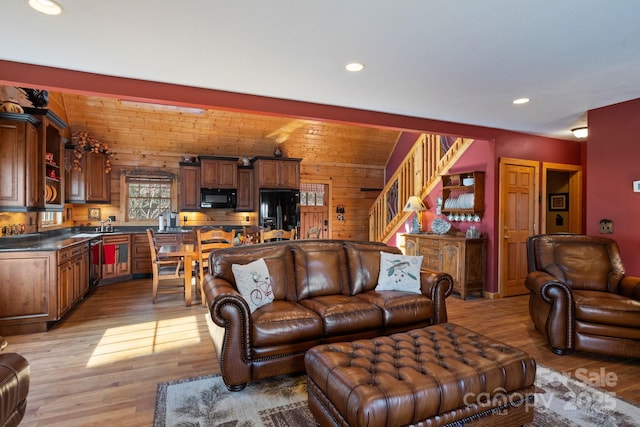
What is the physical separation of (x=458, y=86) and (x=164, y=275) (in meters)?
4.28

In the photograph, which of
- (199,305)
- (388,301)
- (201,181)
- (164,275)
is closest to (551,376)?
(388,301)

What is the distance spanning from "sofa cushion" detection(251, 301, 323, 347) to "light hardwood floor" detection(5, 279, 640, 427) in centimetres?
64

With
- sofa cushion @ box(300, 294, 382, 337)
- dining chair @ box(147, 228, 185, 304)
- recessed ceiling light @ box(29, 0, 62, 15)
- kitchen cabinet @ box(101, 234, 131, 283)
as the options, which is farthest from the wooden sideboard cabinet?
kitchen cabinet @ box(101, 234, 131, 283)

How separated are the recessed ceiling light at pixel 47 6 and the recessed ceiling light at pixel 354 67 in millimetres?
2032

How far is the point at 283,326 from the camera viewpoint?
8.25ft

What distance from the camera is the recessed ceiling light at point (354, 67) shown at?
288 centimetres

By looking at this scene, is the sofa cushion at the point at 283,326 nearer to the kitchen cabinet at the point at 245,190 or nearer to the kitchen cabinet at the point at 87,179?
the kitchen cabinet at the point at 245,190

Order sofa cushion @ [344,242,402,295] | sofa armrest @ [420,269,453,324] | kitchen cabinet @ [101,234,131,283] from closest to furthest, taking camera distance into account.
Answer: sofa armrest @ [420,269,453,324] < sofa cushion @ [344,242,402,295] < kitchen cabinet @ [101,234,131,283]

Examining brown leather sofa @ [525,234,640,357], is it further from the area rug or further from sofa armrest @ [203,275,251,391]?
sofa armrest @ [203,275,251,391]

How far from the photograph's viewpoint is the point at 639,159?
3.72 metres

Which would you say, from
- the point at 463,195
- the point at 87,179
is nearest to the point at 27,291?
the point at 87,179

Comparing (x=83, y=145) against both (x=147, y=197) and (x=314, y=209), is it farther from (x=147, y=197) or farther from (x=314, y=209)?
(x=314, y=209)

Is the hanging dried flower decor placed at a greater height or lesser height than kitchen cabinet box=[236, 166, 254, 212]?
greater

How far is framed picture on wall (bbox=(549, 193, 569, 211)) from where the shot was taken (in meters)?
6.62
